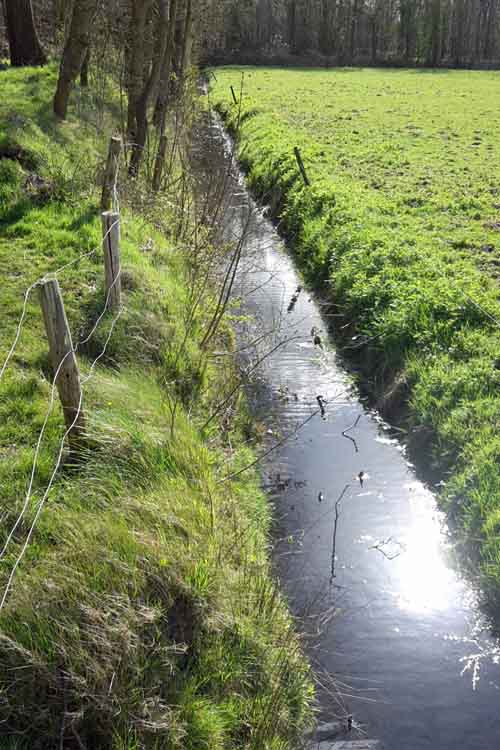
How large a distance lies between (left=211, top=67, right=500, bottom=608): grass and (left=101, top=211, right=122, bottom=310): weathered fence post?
138 inches

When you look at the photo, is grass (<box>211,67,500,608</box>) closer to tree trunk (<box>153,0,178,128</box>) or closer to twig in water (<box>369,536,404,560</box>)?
twig in water (<box>369,536,404,560</box>)

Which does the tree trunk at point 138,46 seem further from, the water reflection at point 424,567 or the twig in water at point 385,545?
the twig in water at point 385,545

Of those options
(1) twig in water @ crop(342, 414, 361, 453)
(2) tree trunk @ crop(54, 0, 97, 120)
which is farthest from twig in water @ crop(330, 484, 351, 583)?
(2) tree trunk @ crop(54, 0, 97, 120)

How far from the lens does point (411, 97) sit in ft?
120

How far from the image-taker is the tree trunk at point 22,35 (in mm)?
17750

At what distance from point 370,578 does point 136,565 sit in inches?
93.2

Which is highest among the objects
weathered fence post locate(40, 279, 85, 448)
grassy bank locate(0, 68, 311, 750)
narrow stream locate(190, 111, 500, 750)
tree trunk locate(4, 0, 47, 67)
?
tree trunk locate(4, 0, 47, 67)

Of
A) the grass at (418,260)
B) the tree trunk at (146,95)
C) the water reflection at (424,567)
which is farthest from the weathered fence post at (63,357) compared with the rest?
the tree trunk at (146,95)

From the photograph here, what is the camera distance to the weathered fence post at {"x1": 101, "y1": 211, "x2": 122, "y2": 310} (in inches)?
261

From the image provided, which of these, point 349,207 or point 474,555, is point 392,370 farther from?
point 349,207

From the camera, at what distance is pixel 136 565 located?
4352 millimetres

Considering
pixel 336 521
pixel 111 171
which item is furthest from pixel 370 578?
pixel 111 171

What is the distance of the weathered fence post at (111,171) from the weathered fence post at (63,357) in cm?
472

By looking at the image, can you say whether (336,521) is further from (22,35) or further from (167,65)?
(22,35)
